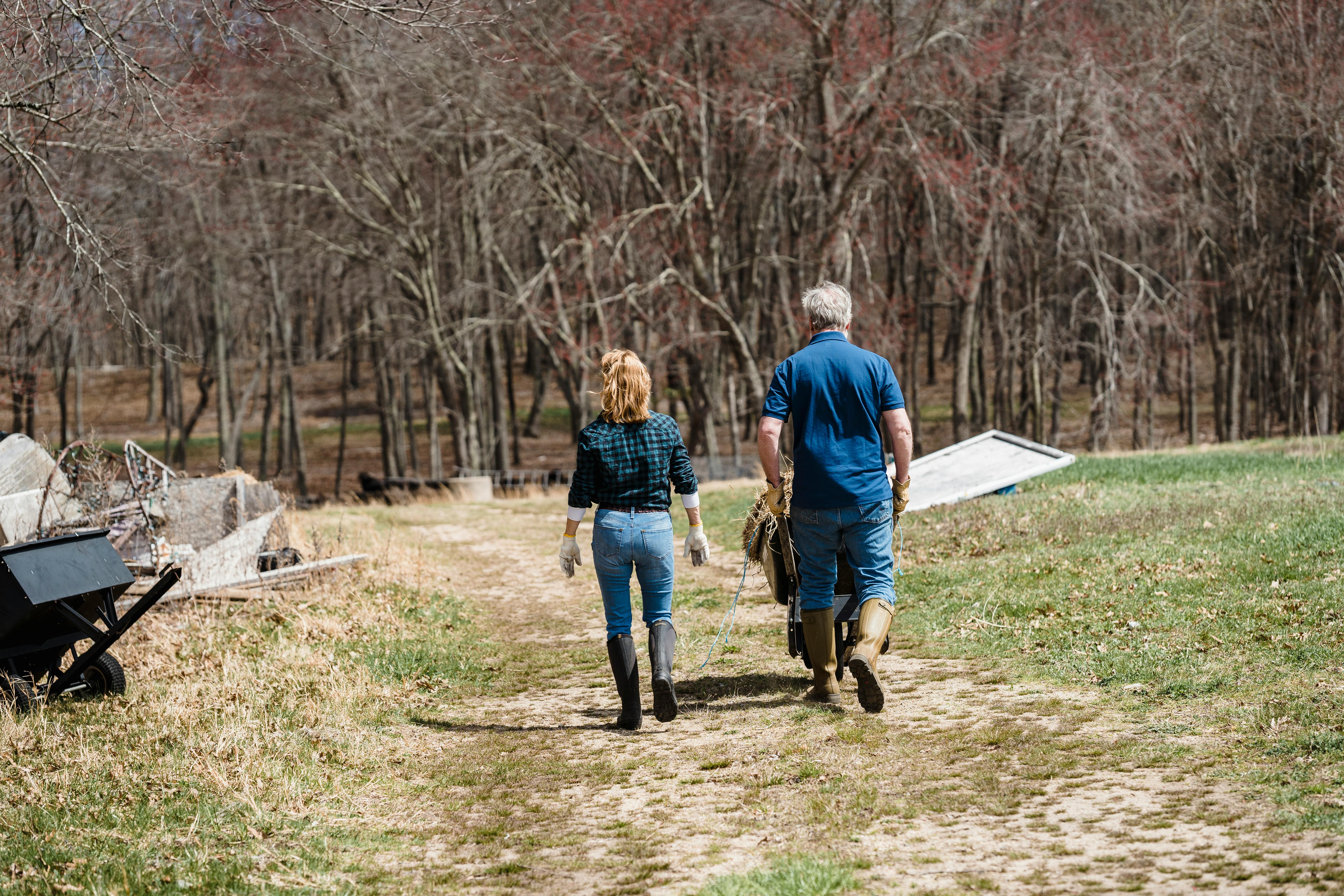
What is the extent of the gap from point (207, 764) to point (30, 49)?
744 centimetres

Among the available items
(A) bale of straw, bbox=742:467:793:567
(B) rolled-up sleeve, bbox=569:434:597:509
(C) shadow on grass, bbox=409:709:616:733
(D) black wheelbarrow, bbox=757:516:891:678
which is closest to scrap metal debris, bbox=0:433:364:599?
(C) shadow on grass, bbox=409:709:616:733

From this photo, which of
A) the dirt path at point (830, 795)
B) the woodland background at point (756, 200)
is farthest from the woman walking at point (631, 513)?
the woodland background at point (756, 200)

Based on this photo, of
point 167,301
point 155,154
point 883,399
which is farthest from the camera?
point 167,301

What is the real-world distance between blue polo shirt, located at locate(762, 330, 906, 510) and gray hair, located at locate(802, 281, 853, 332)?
0.18 meters

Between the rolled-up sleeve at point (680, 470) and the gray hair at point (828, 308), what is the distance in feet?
3.05

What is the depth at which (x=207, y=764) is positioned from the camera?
5648 millimetres

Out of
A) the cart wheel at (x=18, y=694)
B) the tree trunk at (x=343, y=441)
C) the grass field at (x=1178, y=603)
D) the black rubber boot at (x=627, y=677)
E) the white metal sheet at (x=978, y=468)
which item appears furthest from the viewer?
the tree trunk at (x=343, y=441)

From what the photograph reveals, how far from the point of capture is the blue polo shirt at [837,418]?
6027 millimetres

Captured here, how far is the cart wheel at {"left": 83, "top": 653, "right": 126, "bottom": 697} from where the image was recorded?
24.5 ft

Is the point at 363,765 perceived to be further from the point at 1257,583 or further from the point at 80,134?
the point at 80,134

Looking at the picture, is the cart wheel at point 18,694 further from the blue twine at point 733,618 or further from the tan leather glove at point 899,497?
the tan leather glove at point 899,497

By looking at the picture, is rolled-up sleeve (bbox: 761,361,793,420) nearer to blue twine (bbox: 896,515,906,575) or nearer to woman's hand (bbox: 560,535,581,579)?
woman's hand (bbox: 560,535,581,579)

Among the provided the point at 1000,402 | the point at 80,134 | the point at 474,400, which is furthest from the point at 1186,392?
the point at 80,134

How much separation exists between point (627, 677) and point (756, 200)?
25497 mm
